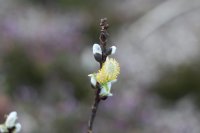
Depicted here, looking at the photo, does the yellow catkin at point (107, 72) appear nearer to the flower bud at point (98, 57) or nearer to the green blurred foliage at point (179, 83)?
the flower bud at point (98, 57)

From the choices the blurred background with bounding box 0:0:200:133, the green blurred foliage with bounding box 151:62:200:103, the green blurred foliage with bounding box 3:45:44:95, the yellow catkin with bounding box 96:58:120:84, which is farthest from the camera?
the green blurred foliage with bounding box 151:62:200:103

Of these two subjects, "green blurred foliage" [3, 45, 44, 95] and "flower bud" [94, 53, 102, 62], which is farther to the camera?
"green blurred foliage" [3, 45, 44, 95]

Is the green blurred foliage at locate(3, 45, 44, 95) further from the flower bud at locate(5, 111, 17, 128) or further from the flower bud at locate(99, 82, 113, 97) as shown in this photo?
the flower bud at locate(99, 82, 113, 97)

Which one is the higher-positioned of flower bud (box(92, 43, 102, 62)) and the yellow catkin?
flower bud (box(92, 43, 102, 62))

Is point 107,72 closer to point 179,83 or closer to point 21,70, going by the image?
point 21,70

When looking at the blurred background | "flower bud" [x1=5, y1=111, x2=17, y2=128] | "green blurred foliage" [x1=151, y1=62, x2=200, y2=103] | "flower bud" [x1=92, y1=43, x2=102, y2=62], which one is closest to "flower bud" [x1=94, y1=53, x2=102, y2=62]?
"flower bud" [x1=92, y1=43, x2=102, y2=62]

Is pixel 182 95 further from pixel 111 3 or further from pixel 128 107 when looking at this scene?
pixel 111 3

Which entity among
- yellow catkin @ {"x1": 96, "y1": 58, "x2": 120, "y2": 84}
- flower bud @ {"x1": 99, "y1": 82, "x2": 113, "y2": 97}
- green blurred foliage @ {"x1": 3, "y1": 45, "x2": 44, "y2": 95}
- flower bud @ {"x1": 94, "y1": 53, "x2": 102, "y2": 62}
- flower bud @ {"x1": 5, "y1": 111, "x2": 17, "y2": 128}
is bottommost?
flower bud @ {"x1": 5, "y1": 111, "x2": 17, "y2": 128}
